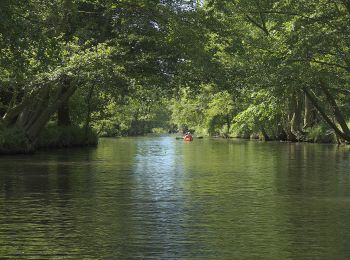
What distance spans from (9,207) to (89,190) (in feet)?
13.0

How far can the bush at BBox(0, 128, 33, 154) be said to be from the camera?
35.4 metres

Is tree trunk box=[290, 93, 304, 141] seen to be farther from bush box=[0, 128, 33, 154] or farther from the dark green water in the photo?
the dark green water

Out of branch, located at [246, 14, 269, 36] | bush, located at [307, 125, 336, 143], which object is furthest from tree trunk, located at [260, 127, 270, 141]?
branch, located at [246, 14, 269, 36]

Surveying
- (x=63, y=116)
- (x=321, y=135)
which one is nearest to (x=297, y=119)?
(x=321, y=135)

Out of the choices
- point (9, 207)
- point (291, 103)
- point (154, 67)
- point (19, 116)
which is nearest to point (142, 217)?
point (9, 207)

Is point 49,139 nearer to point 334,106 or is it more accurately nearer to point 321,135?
point 334,106

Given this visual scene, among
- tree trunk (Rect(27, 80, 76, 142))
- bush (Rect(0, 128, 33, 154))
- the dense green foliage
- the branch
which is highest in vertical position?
the branch

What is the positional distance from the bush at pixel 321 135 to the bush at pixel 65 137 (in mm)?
23181

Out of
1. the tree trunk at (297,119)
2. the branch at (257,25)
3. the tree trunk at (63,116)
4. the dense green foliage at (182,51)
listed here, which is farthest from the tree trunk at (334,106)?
the tree trunk at (63,116)

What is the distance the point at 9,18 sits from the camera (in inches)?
525

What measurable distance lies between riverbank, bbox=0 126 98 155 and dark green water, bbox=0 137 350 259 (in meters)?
12.2

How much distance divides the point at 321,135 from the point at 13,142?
113 feet

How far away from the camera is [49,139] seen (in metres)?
47.1

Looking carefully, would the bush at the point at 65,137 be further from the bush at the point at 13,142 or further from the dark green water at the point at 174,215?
the dark green water at the point at 174,215
